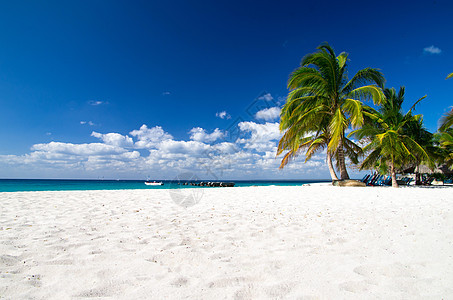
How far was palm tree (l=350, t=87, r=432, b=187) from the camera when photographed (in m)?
10.8

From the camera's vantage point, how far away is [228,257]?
7.13ft

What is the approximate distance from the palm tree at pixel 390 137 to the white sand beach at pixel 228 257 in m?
8.60

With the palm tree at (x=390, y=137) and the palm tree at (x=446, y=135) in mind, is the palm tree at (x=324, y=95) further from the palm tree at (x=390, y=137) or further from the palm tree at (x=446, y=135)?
the palm tree at (x=446, y=135)

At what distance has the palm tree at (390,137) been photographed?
1078 centimetres

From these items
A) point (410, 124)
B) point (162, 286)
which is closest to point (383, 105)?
point (410, 124)

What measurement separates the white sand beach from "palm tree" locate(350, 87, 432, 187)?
28.2 ft

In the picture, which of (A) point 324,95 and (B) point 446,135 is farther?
(B) point 446,135

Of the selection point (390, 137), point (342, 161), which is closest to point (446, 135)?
point (390, 137)

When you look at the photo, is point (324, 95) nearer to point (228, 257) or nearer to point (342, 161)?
point (342, 161)

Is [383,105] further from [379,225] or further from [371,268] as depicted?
[371,268]

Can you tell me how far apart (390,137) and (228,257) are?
12018 mm

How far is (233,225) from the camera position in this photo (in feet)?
11.1

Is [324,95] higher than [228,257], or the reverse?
[324,95]

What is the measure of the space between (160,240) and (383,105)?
16.2 m
